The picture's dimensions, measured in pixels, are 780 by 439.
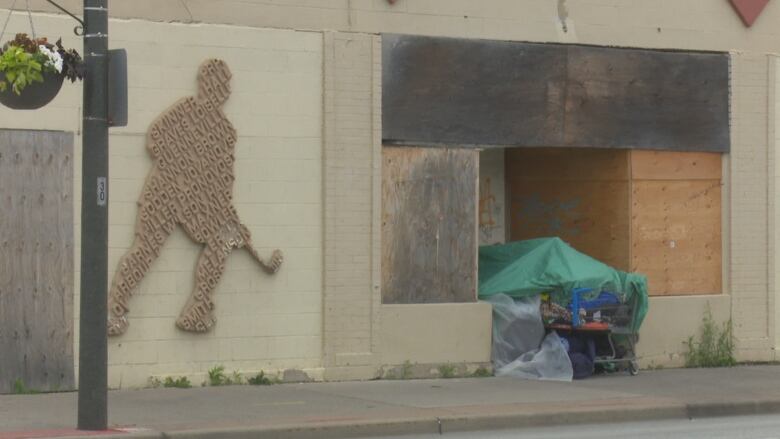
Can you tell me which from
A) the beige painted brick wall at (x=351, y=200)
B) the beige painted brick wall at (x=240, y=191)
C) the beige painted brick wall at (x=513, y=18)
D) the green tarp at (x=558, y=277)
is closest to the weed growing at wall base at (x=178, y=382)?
the beige painted brick wall at (x=240, y=191)

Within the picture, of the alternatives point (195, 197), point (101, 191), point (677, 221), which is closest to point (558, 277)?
point (677, 221)

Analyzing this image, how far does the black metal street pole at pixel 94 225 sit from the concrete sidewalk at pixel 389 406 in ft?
1.12

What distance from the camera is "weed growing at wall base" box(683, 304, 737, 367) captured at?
17.9 metres

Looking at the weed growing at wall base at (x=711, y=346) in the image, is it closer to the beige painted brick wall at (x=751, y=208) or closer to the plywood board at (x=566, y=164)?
the beige painted brick wall at (x=751, y=208)

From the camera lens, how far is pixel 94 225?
1154 centimetres

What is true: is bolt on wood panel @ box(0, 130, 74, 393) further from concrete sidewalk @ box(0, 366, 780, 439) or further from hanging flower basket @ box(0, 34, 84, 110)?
hanging flower basket @ box(0, 34, 84, 110)

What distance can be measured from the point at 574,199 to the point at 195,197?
18.2ft

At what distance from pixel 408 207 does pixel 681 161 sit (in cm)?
389

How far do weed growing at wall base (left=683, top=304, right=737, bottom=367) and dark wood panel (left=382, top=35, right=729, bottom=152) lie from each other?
2.23 metres

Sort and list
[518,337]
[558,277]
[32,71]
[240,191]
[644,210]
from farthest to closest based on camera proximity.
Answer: [644,210] < [518,337] < [558,277] < [240,191] < [32,71]

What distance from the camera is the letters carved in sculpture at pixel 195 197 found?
1468cm

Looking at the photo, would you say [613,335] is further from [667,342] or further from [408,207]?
[408,207]

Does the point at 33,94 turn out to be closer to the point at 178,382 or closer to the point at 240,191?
the point at 240,191

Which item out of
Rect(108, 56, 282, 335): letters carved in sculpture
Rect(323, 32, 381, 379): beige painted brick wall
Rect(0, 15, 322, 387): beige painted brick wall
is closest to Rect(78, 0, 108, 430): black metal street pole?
Rect(0, 15, 322, 387): beige painted brick wall
